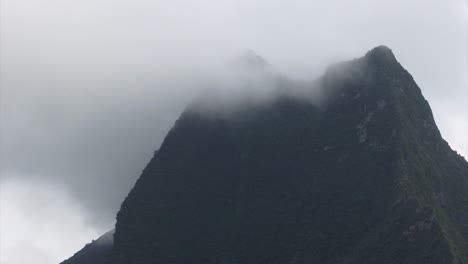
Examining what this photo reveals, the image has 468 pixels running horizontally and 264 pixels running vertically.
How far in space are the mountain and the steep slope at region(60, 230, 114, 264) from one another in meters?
20.8

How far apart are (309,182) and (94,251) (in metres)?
45.8

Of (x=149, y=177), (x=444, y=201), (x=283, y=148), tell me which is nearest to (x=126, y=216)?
(x=149, y=177)

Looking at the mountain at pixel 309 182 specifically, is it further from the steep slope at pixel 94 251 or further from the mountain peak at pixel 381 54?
the steep slope at pixel 94 251

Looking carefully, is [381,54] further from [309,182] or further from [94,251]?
[94,251]

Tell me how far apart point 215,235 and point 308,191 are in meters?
14.9

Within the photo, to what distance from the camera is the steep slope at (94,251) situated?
174 m

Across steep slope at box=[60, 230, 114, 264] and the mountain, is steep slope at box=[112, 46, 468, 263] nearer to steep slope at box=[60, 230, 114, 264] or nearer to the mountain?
the mountain

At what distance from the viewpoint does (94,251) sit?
7028 inches

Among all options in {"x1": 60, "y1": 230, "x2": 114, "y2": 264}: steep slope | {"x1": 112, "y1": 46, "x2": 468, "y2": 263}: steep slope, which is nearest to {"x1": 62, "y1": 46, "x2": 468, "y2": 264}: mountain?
{"x1": 112, "y1": 46, "x2": 468, "y2": 263}: steep slope

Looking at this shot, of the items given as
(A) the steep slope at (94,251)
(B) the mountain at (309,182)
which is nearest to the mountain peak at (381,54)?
(B) the mountain at (309,182)

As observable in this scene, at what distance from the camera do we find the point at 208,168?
160 meters

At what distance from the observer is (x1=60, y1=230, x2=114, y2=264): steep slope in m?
174

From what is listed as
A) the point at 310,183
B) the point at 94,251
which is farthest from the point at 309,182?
the point at 94,251

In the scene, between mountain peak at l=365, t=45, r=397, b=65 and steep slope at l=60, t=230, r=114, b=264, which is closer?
mountain peak at l=365, t=45, r=397, b=65
